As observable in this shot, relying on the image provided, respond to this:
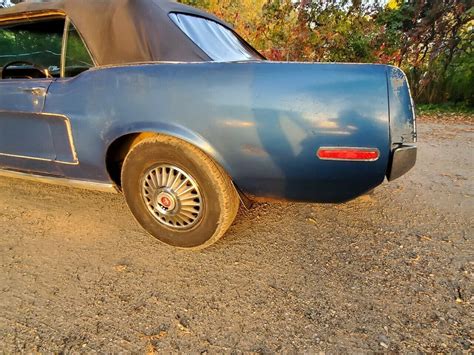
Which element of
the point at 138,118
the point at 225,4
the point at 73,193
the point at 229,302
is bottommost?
the point at 73,193

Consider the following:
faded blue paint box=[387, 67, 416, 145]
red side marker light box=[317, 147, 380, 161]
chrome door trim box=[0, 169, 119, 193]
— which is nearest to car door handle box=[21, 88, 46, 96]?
chrome door trim box=[0, 169, 119, 193]

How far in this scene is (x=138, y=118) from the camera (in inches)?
83.7

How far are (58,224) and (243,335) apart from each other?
1793 mm

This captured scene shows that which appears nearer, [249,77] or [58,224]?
[249,77]

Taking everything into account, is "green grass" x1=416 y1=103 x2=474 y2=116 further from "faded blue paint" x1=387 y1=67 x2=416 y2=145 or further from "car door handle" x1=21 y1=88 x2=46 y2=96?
"car door handle" x1=21 y1=88 x2=46 y2=96

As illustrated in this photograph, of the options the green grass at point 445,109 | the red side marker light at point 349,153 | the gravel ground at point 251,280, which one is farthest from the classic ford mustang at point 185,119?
the green grass at point 445,109

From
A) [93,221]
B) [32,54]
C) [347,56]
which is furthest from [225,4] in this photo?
[93,221]

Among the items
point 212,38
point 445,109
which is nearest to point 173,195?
point 212,38

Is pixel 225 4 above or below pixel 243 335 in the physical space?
above

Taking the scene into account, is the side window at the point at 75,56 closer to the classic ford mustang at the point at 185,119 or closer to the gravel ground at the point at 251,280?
the classic ford mustang at the point at 185,119

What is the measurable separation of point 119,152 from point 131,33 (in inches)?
31.4

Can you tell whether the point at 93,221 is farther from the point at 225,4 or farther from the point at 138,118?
the point at 225,4

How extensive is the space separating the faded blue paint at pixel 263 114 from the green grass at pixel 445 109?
7.66m

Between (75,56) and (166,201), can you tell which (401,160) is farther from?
(75,56)
